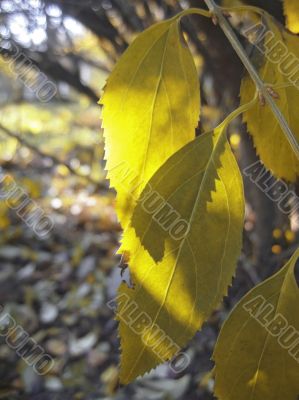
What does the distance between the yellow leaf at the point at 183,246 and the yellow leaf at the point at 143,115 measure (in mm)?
34

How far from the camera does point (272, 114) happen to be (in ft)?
1.77

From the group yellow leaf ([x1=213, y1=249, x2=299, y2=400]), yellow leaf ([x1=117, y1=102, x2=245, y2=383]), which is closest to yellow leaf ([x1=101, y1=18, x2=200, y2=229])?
yellow leaf ([x1=117, y1=102, x2=245, y2=383])

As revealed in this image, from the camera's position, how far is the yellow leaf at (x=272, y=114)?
1.77 ft

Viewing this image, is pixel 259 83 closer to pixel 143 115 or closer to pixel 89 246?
pixel 143 115

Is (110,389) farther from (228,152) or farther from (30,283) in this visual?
(228,152)

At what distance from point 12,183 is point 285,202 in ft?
6.66

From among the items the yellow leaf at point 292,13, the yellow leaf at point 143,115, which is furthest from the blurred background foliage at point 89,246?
the yellow leaf at point 143,115

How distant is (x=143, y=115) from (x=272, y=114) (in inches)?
5.3

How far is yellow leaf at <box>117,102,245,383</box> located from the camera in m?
0.46

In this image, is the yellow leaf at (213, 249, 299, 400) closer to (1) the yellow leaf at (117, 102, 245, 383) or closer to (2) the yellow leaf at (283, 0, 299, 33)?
(1) the yellow leaf at (117, 102, 245, 383)

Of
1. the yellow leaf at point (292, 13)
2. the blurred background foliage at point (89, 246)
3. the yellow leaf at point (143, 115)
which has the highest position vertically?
the yellow leaf at point (143, 115)

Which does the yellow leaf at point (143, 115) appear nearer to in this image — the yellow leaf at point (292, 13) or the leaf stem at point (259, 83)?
the leaf stem at point (259, 83)

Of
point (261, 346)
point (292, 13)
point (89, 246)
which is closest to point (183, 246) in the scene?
point (261, 346)

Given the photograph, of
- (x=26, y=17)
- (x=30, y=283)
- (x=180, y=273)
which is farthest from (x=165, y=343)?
(x=30, y=283)
